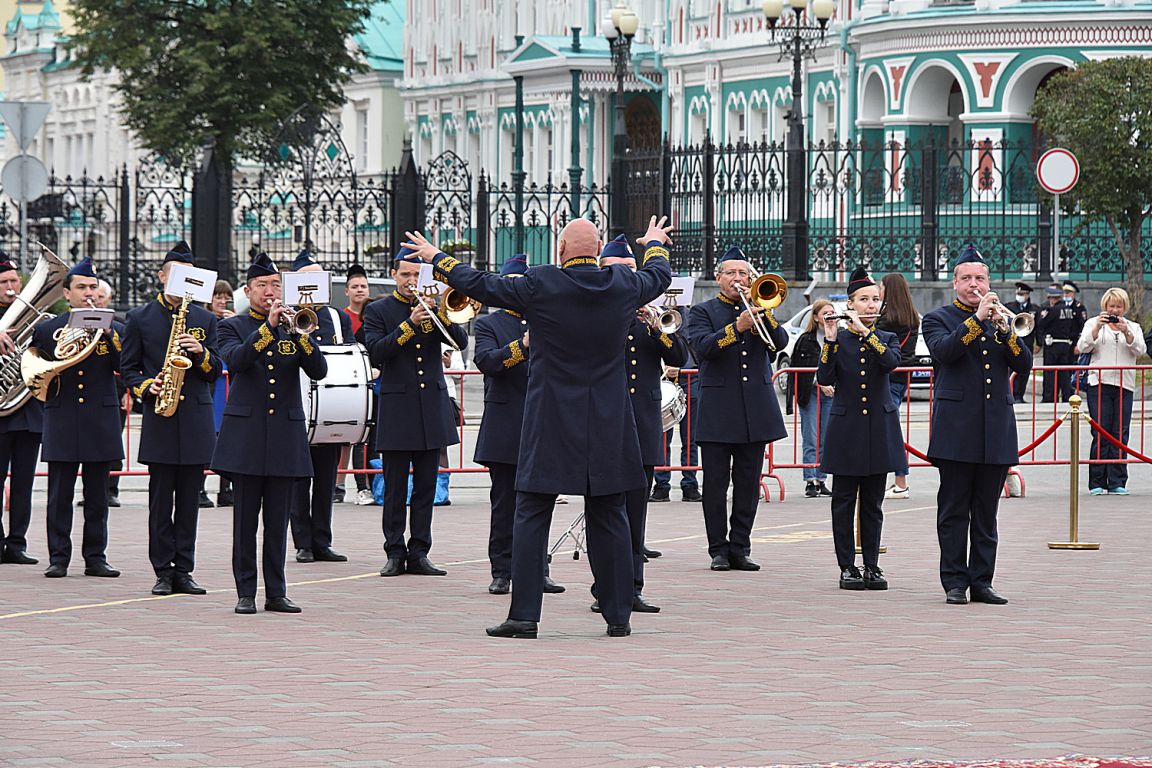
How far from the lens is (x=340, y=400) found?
1450cm

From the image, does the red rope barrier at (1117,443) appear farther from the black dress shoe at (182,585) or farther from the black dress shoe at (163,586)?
the black dress shoe at (163,586)

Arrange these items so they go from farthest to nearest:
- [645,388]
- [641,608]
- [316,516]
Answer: [316,516] < [645,388] < [641,608]

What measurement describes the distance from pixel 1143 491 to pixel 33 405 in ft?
30.3

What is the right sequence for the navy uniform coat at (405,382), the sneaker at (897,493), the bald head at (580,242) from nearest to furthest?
the bald head at (580,242)
the navy uniform coat at (405,382)
the sneaker at (897,493)

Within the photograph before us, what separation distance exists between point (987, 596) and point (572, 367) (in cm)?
274

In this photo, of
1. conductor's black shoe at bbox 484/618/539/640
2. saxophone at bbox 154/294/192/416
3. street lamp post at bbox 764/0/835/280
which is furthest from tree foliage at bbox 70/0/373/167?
conductor's black shoe at bbox 484/618/539/640

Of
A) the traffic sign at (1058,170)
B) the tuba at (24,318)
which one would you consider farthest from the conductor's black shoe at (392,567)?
the traffic sign at (1058,170)

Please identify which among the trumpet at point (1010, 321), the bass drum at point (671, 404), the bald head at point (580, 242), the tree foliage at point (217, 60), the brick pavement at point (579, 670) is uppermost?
the tree foliage at point (217, 60)

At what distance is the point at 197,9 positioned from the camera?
4744 centimetres

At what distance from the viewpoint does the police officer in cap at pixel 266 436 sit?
11.7 meters

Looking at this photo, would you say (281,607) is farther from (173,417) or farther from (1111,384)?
(1111,384)

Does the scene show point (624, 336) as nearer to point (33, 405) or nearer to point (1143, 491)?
point (33, 405)

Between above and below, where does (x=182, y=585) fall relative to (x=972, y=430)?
below

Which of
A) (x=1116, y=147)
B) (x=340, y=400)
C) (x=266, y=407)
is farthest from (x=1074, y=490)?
(x=1116, y=147)
